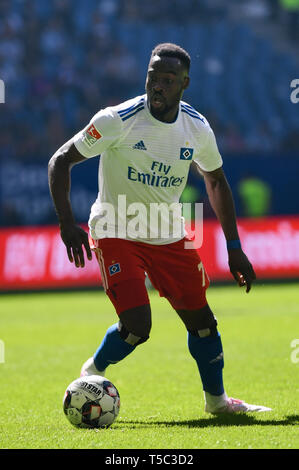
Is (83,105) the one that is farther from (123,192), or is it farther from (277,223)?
(123,192)

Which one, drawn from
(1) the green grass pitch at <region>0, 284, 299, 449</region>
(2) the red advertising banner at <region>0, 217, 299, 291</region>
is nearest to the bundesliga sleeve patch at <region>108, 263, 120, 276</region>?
(1) the green grass pitch at <region>0, 284, 299, 449</region>

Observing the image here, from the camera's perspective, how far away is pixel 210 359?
18.4ft

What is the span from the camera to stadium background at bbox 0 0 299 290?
17.2 metres

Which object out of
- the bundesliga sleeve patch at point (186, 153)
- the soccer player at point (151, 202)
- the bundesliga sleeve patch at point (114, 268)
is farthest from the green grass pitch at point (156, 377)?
the bundesliga sleeve patch at point (186, 153)


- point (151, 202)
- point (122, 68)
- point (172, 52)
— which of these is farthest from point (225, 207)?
point (122, 68)

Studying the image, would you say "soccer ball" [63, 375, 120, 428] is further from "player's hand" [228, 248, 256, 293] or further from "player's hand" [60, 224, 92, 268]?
"player's hand" [228, 248, 256, 293]

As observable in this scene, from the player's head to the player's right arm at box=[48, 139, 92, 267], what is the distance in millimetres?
616

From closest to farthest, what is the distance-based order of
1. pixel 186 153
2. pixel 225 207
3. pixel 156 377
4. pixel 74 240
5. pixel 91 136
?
pixel 74 240 → pixel 91 136 → pixel 186 153 → pixel 225 207 → pixel 156 377

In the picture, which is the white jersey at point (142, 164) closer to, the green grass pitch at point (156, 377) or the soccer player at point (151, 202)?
the soccer player at point (151, 202)

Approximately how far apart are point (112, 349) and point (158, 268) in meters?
0.65

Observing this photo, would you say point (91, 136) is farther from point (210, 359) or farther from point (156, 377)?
point (156, 377)

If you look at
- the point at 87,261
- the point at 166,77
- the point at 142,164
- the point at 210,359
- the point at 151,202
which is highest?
the point at 166,77

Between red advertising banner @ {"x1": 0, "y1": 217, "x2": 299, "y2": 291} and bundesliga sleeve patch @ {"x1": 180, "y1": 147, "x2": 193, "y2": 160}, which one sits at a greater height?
bundesliga sleeve patch @ {"x1": 180, "y1": 147, "x2": 193, "y2": 160}

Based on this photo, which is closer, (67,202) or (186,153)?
(67,202)
